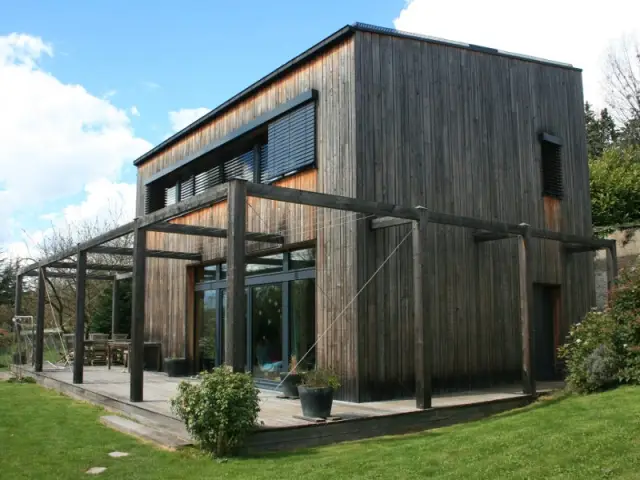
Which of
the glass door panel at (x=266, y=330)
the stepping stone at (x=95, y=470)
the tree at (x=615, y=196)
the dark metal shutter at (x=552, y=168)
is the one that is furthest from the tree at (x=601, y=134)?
the stepping stone at (x=95, y=470)

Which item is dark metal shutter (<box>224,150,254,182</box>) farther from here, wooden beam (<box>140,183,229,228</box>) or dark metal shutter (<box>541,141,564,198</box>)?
dark metal shutter (<box>541,141,564,198</box>)

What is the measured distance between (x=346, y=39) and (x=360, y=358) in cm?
468

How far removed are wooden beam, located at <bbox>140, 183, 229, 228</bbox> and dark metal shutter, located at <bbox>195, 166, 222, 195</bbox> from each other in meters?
4.42

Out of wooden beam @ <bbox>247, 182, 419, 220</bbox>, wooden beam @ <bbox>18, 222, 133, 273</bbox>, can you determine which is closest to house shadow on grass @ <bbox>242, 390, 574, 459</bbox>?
wooden beam @ <bbox>247, 182, 419, 220</bbox>

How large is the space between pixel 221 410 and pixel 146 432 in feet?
5.66

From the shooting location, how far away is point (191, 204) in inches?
304

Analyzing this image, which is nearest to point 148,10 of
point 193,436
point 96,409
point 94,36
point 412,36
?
point 94,36

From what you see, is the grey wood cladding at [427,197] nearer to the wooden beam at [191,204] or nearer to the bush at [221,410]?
the wooden beam at [191,204]

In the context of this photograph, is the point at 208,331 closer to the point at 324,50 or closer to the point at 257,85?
the point at 257,85

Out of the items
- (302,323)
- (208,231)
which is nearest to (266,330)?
(302,323)

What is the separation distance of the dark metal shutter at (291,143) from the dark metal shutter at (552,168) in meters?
5.00

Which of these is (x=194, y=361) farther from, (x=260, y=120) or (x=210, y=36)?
(x=210, y=36)

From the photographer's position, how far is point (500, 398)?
9.01m

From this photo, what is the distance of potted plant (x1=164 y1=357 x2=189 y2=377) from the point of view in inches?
518
